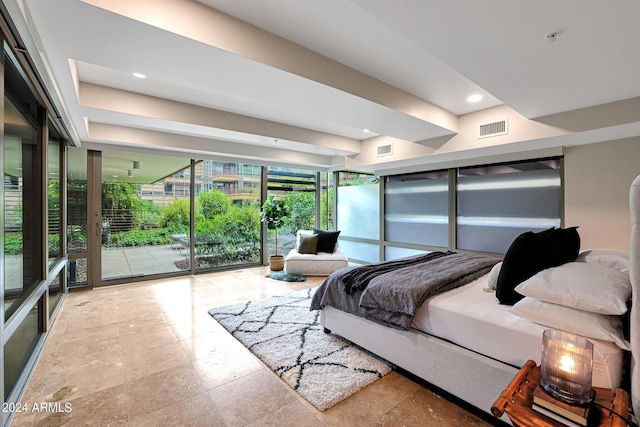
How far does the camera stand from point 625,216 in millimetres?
3268

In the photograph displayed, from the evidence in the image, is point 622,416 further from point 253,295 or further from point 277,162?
point 277,162

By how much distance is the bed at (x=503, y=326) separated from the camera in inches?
54.7

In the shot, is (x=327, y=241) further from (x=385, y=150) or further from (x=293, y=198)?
(x=385, y=150)

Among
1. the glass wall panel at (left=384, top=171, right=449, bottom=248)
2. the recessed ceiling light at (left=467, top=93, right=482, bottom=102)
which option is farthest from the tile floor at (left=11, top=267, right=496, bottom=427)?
the glass wall panel at (left=384, top=171, right=449, bottom=248)

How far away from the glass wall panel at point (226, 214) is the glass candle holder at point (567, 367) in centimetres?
538

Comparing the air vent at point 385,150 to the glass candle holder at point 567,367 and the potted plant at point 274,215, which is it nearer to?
the potted plant at point 274,215

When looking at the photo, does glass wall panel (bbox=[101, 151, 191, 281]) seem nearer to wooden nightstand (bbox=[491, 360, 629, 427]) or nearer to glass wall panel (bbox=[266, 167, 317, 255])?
glass wall panel (bbox=[266, 167, 317, 255])

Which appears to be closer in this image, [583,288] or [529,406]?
[529,406]

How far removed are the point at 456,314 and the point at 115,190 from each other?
525 centimetres

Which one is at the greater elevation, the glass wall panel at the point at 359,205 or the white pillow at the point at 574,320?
the glass wall panel at the point at 359,205

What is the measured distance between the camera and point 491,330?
5.67 ft

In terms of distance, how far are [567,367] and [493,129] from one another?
10.0ft

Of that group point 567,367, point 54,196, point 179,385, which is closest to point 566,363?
point 567,367

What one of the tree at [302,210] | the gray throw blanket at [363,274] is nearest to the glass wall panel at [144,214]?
the tree at [302,210]
